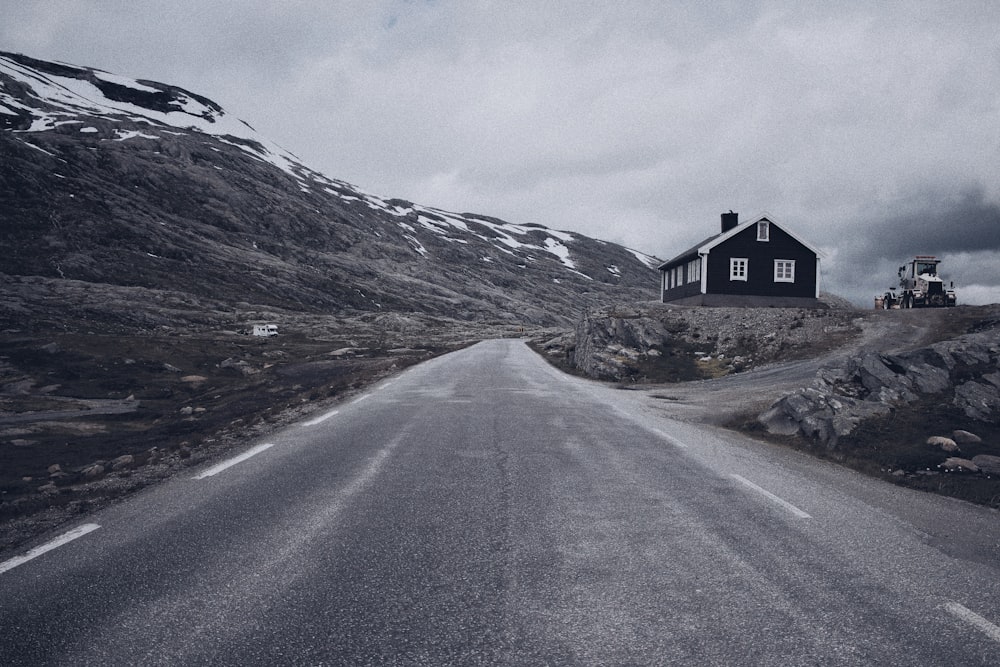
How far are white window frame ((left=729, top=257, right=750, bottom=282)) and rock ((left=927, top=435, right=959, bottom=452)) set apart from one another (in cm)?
3105

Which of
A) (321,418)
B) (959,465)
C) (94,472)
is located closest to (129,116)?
(321,418)

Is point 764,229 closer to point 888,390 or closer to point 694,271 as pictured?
point 694,271

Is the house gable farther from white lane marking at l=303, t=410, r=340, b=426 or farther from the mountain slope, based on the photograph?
the mountain slope

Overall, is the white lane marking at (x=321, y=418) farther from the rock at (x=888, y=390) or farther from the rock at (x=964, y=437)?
the rock at (x=964, y=437)

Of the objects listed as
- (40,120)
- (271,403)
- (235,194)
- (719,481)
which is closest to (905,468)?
(719,481)

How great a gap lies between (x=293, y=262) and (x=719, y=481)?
120270 mm

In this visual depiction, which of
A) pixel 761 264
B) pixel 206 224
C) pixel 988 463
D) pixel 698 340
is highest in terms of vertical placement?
pixel 206 224

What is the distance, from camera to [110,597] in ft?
13.1

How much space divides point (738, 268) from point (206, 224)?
11247 cm

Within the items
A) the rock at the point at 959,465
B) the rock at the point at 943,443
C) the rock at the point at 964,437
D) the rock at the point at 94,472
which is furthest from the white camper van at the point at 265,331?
the rock at the point at 959,465

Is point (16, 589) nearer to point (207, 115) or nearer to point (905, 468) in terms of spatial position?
point (905, 468)

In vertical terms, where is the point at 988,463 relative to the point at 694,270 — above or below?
below

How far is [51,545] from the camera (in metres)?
4.97

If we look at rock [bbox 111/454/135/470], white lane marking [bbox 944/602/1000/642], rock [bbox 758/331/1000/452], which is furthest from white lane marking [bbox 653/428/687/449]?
rock [bbox 111/454/135/470]
